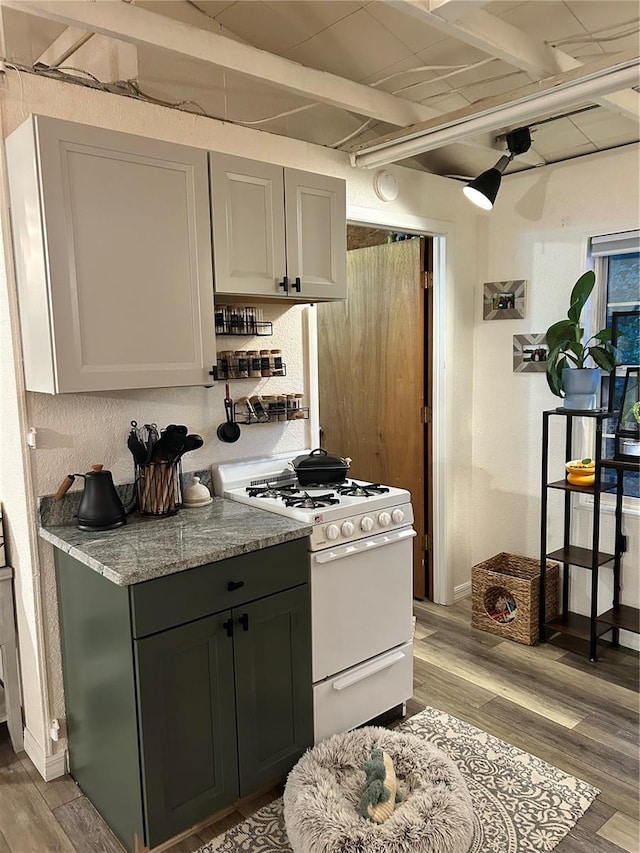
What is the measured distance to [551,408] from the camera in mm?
3467

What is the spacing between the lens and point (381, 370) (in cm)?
393

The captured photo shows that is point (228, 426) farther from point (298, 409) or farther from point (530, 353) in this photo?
point (530, 353)

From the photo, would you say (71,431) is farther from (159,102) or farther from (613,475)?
(613,475)

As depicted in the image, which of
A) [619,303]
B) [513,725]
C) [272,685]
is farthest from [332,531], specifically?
[619,303]

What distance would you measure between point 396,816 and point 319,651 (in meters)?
0.57

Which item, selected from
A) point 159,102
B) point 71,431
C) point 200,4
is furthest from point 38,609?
point 200,4

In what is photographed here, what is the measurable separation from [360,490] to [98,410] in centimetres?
106

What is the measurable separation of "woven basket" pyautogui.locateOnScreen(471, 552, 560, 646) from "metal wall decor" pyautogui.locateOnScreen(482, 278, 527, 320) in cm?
138

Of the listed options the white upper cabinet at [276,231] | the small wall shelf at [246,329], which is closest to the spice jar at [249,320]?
the small wall shelf at [246,329]

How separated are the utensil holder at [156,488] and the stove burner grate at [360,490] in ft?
2.20

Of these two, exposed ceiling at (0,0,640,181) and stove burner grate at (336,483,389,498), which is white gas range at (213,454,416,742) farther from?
exposed ceiling at (0,0,640,181)

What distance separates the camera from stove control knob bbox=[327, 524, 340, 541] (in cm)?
229

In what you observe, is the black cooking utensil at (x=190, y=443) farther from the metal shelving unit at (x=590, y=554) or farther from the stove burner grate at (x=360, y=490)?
the metal shelving unit at (x=590, y=554)

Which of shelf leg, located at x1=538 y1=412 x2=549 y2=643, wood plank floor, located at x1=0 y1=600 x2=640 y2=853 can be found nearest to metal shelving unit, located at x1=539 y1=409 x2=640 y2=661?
shelf leg, located at x1=538 y1=412 x2=549 y2=643
